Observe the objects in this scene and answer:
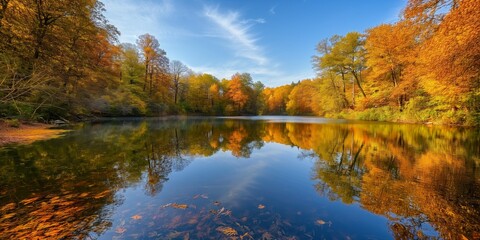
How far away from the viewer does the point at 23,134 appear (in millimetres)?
11000

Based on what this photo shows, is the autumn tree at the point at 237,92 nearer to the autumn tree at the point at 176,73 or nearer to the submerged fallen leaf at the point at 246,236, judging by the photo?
the autumn tree at the point at 176,73

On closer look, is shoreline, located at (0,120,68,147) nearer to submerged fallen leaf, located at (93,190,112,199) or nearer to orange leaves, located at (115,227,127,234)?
submerged fallen leaf, located at (93,190,112,199)

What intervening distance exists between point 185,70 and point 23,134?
121 ft

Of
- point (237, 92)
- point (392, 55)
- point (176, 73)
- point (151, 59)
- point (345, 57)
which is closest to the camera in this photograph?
point (392, 55)

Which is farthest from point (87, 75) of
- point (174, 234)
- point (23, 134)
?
point (174, 234)

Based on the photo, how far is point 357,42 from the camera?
30016 mm

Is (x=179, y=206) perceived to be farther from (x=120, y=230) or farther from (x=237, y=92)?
(x=237, y=92)

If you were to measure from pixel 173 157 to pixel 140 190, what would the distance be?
2.93 metres

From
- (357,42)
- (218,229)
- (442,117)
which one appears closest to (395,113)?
(442,117)

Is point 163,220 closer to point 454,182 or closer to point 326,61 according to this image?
point 454,182

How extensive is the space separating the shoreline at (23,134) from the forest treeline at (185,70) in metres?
0.79

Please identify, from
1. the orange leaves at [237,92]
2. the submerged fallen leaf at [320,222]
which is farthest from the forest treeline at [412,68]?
the orange leaves at [237,92]

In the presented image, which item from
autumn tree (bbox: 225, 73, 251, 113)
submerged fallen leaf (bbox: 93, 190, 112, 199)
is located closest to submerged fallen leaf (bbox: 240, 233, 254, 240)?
submerged fallen leaf (bbox: 93, 190, 112, 199)

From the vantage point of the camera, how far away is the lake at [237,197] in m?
2.80
